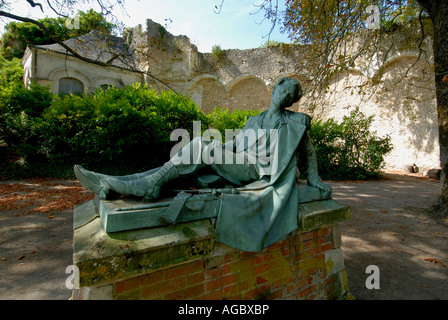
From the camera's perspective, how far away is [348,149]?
32.1ft

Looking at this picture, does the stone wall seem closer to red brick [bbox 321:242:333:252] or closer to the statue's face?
the statue's face

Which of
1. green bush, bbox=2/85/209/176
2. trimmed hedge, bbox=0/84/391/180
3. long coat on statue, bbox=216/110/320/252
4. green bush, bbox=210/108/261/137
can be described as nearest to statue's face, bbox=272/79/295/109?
long coat on statue, bbox=216/110/320/252

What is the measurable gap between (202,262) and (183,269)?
15cm

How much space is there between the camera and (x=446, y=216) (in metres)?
4.71

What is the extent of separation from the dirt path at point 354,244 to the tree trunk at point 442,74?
583 millimetres

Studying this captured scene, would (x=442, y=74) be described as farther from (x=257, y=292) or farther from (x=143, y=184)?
(x=143, y=184)

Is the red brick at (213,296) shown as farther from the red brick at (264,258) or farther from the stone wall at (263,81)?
the stone wall at (263,81)

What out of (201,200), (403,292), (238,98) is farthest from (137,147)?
(238,98)

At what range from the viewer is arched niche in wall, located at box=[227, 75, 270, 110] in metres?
16.8

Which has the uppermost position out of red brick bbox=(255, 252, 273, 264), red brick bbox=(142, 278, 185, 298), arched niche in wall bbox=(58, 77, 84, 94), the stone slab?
arched niche in wall bbox=(58, 77, 84, 94)

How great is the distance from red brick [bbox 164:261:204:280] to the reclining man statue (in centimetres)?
24

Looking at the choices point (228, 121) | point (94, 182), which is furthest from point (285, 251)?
point (228, 121)

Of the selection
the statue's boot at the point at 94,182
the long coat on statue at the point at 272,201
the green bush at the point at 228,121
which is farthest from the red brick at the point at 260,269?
the green bush at the point at 228,121
